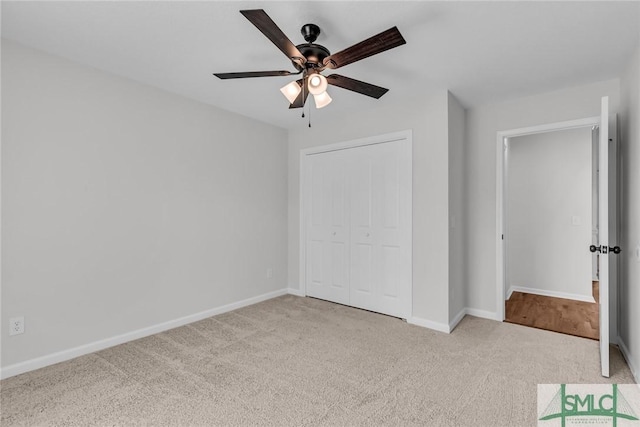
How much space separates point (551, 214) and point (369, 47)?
13.5 feet

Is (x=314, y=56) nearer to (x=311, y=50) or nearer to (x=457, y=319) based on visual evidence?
(x=311, y=50)

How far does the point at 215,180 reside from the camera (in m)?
3.59

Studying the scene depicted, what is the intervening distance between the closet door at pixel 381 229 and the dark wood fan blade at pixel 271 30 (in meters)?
1.92

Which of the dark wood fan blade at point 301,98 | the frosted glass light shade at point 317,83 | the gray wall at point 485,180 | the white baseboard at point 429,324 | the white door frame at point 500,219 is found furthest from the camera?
the white door frame at point 500,219

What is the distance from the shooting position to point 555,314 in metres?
3.62

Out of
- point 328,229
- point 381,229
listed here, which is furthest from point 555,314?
point 328,229

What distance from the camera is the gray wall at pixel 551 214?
4234 millimetres

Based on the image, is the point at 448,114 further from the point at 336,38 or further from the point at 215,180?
the point at 215,180

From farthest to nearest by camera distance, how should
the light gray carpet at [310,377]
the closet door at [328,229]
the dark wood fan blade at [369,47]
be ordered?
1. the closet door at [328,229]
2. the light gray carpet at [310,377]
3. the dark wood fan blade at [369,47]

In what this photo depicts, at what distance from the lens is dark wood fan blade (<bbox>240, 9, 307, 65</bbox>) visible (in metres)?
1.50

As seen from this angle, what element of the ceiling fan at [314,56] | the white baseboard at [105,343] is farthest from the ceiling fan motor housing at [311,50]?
the white baseboard at [105,343]

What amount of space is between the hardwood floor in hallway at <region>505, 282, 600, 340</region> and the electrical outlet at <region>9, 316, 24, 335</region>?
435 centimetres

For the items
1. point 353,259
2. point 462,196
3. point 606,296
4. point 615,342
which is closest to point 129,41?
point 353,259

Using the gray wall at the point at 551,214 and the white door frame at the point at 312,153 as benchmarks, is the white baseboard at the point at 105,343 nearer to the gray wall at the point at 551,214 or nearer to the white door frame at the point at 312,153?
the white door frame at the point at 312,153
